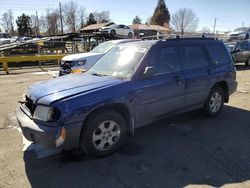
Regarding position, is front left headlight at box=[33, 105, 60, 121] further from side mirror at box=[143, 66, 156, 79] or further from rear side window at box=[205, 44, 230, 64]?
rear side window at box=[205, 44, 230, 64]

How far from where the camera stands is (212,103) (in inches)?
235

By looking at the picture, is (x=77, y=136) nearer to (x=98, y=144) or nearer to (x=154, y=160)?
(x=98, y=144)

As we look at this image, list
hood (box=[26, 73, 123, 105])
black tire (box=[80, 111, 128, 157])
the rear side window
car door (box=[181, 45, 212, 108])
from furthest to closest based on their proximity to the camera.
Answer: the rear side window, car door (box=[181, 45, 212, 108]), black tire (box=[80, 111, 128, 157]), hood (box=[26, 73, 123, 105])

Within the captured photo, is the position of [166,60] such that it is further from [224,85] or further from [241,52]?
[241,52]

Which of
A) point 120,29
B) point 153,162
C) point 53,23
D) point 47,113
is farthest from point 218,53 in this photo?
point 53,23

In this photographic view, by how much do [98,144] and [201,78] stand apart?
8.82ft

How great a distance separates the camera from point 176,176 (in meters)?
3.56

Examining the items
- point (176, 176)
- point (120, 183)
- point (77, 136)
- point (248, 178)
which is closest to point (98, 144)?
point (77, 136)

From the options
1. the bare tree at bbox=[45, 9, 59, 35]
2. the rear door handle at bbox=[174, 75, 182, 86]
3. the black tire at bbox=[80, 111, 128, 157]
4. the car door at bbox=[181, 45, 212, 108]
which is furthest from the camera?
the bare tree at bbox=[45, 9, 59, 35]

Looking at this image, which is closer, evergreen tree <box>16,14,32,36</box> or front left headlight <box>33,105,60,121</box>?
front left headlight <box>33,105,60,121</box>

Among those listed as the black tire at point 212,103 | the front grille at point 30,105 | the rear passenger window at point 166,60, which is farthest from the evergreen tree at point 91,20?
the front grille at point 30,105

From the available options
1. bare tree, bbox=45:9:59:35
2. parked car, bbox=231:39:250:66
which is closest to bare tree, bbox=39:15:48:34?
bare tree, bbox=45:9:59:35

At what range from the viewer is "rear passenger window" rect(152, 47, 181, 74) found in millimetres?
4684

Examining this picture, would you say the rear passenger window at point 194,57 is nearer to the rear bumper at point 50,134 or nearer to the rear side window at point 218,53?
the rear side window at point 218,53
